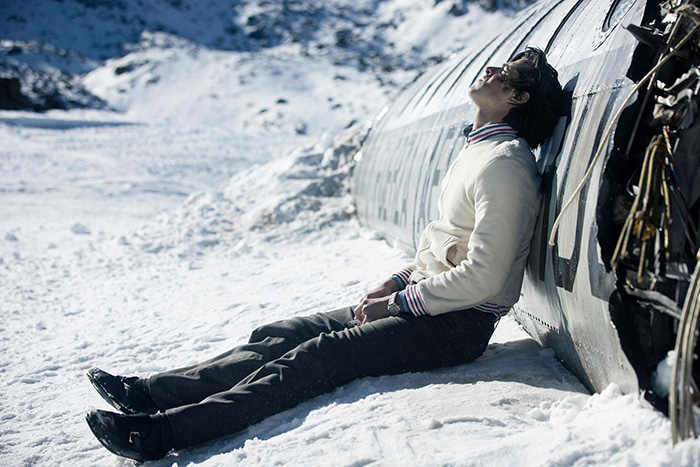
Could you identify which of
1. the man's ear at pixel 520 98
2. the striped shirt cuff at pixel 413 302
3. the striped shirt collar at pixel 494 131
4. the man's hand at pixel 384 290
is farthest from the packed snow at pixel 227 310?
the man's ear at pixel 520 98

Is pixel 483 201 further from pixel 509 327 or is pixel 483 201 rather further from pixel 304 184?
pixel 304 184

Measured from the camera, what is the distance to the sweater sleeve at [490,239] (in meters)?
2.58

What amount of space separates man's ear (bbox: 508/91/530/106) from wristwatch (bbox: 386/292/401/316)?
102 centimetres

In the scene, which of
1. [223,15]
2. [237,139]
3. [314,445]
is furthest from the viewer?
[223,15]

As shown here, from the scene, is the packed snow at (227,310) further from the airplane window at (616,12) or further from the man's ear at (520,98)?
the airplane window at (616,12)

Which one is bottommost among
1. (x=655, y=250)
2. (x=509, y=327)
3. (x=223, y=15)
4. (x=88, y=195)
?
(x=88, y=195)

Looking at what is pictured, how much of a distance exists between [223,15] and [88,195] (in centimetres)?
6885

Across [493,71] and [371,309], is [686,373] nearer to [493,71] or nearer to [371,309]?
[371,309]

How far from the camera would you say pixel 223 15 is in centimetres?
7625

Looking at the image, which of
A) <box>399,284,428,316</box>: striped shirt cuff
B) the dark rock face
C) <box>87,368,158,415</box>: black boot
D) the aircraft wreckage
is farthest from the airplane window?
the dark rock face

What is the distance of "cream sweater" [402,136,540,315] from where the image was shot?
2590 millimetres

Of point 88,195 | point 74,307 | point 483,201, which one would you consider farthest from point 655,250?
point 88,195

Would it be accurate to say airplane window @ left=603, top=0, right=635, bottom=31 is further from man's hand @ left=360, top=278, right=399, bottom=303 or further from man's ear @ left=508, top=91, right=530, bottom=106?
man's hand @ left=360, top=278, right=399, bottom=303

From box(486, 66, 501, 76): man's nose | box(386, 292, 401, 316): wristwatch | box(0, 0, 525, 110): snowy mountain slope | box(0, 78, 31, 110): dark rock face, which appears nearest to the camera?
box(386, 292, 401, 316): wristwatch
